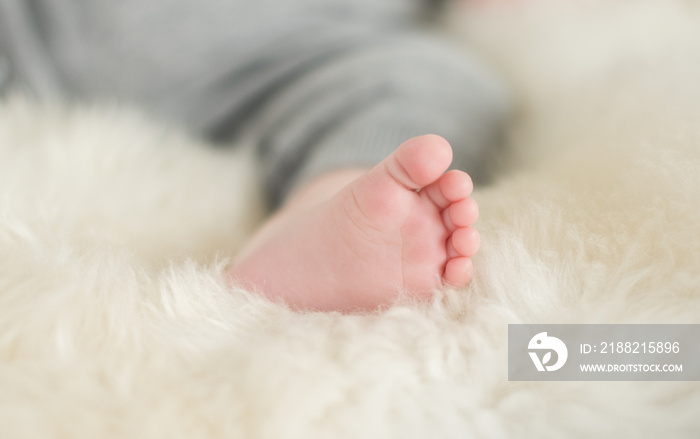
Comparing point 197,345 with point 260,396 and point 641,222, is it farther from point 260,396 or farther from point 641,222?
point 641,222

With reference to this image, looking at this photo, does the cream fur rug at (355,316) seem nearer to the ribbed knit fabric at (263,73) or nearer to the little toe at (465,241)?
the little toe at (465,241)

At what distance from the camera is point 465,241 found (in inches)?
16.1

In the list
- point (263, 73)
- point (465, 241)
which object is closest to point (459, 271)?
point (465, 241)

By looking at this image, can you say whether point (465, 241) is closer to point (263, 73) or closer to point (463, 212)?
point (463, 212)

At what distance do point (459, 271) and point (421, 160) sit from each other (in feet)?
0.28

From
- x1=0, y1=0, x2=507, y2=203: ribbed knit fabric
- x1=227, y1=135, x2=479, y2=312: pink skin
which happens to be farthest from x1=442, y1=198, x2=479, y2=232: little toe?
x1=0, y1=0, x2=507, y2=203: ribbed knit fabric

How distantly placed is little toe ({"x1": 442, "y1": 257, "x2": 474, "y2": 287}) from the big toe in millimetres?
63

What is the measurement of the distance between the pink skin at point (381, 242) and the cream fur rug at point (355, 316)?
2 centimetres

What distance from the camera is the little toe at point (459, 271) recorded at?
0.41 meters

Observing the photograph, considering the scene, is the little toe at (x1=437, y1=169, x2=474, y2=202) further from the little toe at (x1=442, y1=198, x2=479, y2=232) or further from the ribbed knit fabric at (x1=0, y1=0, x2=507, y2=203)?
the ribbed knit fabric at (x1=0, y1=0, x2=507, y2=203)

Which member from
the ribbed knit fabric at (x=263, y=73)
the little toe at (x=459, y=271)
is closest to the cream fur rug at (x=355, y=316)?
the little toe at (x=459, y=271)

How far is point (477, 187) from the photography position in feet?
1.87

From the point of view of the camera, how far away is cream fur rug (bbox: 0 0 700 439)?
1.06ft

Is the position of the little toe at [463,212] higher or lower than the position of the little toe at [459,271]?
higher
